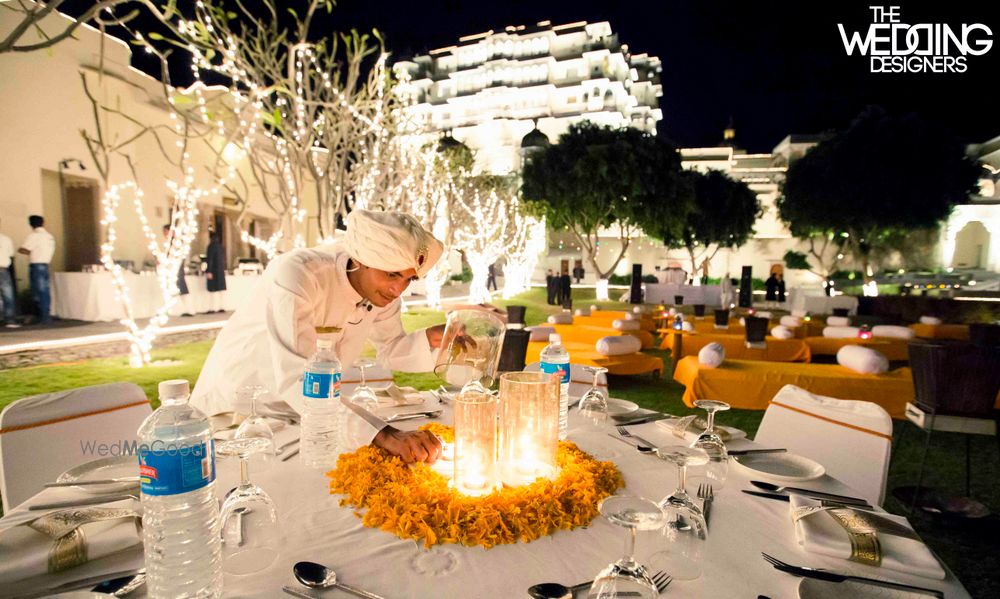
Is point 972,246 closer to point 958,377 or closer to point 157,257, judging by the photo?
point 958,377

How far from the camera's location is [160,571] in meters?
1.15

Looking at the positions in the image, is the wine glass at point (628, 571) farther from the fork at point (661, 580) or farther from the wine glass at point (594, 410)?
the wine glass at point (594, 410)

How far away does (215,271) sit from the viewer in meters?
13.1

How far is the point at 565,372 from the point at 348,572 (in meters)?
1.50

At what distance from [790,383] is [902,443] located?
145 cm

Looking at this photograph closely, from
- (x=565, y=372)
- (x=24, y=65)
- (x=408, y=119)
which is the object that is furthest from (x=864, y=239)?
(x=24, y=65)

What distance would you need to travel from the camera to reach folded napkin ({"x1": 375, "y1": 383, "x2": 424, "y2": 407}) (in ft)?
9.37

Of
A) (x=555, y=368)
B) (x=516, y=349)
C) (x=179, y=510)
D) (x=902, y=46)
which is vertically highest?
(x=902, y=46)

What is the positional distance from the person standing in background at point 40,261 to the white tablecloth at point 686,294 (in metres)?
21.0

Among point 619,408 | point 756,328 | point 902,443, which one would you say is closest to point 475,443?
point 619,408

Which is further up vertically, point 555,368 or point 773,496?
point 555,368

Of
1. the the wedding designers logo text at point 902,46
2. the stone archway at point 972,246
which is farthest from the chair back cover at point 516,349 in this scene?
the stone archway at point 972,246

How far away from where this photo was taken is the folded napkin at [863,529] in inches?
52.9

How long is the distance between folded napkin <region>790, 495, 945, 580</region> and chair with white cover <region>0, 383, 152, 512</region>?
3.00m
